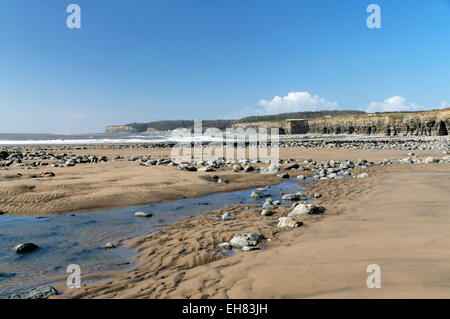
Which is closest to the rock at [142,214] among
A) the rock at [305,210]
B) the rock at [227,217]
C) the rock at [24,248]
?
the rock at [227,217]

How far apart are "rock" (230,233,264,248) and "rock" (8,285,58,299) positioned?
3039mm

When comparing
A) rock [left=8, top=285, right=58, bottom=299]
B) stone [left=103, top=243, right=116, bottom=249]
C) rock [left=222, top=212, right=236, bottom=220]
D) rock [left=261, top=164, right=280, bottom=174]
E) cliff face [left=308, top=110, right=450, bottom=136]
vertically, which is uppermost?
cliff face [left=308, top=110, right=450, bottom=136]

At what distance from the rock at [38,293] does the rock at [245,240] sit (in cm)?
304

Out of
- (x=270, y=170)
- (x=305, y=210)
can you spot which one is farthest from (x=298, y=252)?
(x=270, y=170)

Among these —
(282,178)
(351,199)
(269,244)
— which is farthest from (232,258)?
(282,178)

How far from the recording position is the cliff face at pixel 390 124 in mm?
61969

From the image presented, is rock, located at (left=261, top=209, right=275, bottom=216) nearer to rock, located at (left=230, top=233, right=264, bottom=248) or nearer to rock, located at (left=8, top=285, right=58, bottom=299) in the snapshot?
rock, located at (left=230, top=233, right=264, bottom=248)

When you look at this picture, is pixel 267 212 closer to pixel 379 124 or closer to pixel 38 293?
pixel 38 293

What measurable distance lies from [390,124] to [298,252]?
83215 mm

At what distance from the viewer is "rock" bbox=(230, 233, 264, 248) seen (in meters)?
5.41

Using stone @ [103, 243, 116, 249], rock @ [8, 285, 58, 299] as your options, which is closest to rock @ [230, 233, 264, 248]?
stone @ [103, 243, 116, 249]

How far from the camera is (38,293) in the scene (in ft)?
12.0
